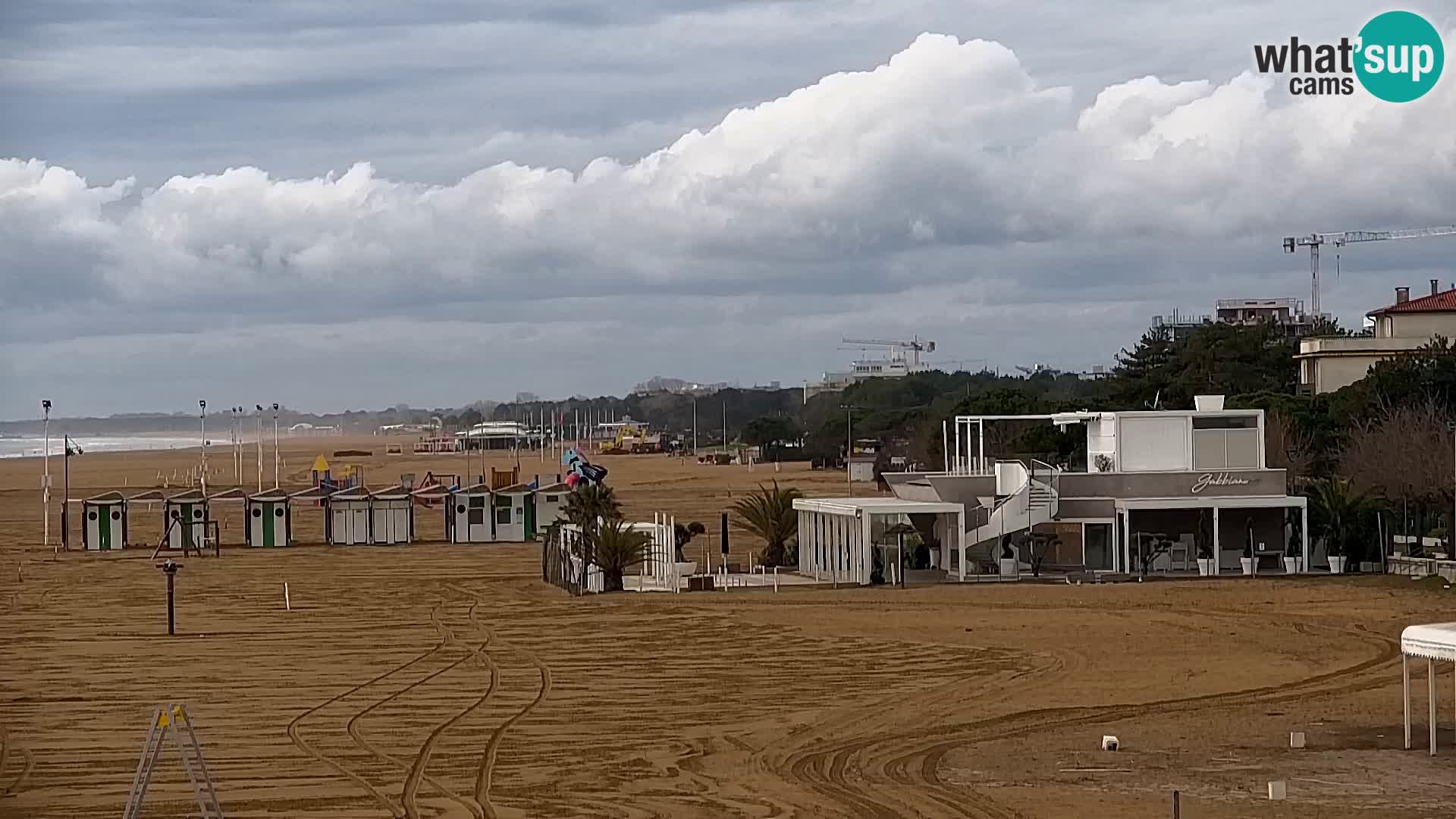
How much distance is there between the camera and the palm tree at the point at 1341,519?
33656mm

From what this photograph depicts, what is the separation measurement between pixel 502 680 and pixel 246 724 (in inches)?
144

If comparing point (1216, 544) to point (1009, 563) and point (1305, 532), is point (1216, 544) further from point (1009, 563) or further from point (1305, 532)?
point (1009, 563)

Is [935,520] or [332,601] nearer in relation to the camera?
[332,601]

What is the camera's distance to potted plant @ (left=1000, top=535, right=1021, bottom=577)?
109 feet

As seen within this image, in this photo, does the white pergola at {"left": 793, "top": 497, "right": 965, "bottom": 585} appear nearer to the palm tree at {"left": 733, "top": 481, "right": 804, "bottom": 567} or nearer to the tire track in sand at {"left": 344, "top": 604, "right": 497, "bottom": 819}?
the palm tree at {"left": 733, "top": 481, "right": 804, "bottom": 567}

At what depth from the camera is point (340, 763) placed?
15.2 metres

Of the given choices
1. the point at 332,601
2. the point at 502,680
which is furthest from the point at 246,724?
the point at 332,601

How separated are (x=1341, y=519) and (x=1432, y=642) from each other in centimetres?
2032

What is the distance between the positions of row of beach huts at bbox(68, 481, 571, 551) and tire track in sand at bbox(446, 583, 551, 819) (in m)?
20.8

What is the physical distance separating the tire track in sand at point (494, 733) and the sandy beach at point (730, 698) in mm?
59

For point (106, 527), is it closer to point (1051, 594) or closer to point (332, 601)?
point (332, 601)

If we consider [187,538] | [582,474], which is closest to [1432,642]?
[582,474]

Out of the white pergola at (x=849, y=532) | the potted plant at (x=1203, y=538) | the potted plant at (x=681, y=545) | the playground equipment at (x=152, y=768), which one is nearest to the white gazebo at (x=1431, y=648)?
the playground equipment at (x=152, y=768)

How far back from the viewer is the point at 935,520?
1390 inches
